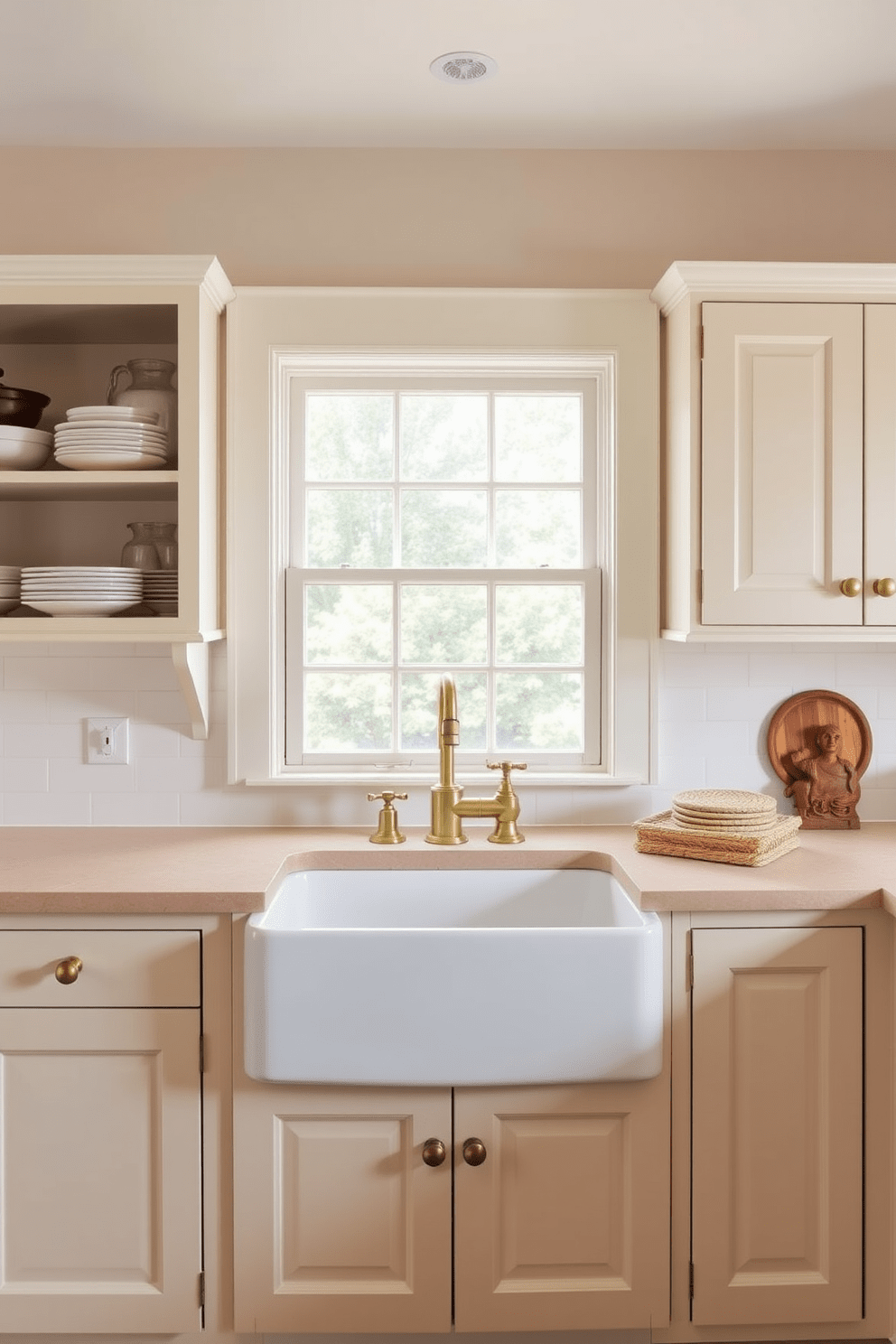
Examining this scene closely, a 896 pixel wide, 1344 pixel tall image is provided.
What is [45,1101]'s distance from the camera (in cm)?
184

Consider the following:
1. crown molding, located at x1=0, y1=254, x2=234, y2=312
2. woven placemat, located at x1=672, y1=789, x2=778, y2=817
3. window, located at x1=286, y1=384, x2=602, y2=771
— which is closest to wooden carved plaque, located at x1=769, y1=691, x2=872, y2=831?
woven placemat, located at x1=672, y1=789, x2=778, y2=817

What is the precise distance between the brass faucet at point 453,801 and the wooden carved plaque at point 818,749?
0.69m

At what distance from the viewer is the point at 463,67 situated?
2.09 metres

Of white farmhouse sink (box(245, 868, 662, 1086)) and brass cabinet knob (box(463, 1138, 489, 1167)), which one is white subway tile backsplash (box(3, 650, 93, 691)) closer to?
white farmhouse sink (box(245, 868, 662, 1086))

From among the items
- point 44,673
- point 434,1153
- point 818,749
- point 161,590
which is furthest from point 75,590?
point 818,749

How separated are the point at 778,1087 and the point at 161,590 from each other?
160 cm

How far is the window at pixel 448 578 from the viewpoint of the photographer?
249 cm

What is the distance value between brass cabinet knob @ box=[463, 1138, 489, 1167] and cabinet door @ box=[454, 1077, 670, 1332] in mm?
13

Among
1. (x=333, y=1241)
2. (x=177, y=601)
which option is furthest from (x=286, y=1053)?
(x=177, y=601)

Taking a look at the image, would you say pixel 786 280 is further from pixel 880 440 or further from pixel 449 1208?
pixel 449 1208

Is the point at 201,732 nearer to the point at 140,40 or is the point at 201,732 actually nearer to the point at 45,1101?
the point at 45,1101

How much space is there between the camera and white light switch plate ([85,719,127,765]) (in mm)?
2428

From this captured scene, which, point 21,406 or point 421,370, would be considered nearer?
point 21,406

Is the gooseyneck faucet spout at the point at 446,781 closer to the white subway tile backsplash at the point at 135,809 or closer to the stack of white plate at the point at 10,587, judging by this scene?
the white subway tile backsplash at the point at 135,809
